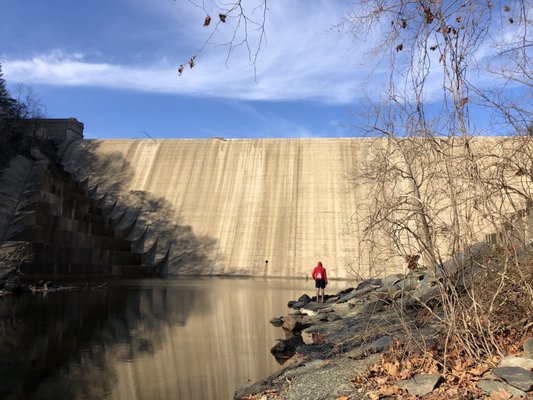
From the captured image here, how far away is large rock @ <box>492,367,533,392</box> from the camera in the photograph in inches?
174

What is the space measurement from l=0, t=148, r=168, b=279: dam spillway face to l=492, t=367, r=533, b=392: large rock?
18.5 metres

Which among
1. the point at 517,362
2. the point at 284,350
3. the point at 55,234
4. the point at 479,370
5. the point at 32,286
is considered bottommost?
the point at 284,350

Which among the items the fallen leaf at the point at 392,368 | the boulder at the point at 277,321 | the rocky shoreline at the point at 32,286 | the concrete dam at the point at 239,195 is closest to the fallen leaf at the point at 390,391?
the fallen leaf at the point at 392,368

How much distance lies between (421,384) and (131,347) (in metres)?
6.10

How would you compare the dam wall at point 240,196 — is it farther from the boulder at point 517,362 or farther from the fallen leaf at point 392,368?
the boulder at point 517,362

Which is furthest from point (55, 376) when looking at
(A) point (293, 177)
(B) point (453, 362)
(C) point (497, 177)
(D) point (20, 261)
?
(A) point (293, 177)

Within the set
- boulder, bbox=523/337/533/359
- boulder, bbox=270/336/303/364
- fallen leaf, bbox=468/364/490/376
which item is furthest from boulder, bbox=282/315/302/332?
boulder, bbox=523/337/533/359

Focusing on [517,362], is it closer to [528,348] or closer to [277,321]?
[528,348]

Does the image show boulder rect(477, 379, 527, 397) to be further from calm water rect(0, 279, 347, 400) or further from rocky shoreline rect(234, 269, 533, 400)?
calm water rect(0, 279, 347, 400)

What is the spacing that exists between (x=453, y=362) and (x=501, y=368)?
0.67 m

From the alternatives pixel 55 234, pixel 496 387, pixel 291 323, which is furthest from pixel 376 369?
pixel 55 234

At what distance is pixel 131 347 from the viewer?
31.0 ft

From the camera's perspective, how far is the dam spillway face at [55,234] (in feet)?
70.7

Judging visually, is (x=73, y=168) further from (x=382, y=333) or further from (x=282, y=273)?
(x=382, y=333)
